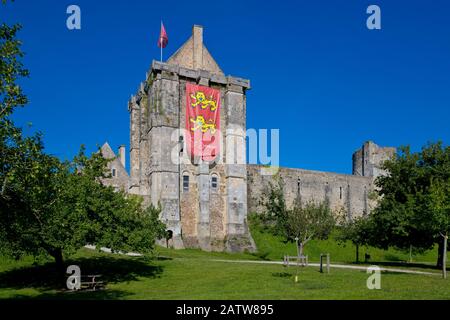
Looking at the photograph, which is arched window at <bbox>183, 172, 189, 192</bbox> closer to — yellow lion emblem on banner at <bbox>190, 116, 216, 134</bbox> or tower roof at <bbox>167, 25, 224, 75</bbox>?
yellow lion emblem on banner at <bbox>190, 116, 216, 134</bbox>

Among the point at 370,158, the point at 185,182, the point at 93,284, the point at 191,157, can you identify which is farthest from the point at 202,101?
the point at 370,158

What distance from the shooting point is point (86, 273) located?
98.2ft

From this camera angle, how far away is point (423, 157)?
39.6m

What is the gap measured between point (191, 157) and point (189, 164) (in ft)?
2.50

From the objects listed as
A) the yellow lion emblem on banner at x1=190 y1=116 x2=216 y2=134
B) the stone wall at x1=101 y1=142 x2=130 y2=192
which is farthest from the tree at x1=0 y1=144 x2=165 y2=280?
the stone wall at x1=101 y1=142 x2=130 y2=192

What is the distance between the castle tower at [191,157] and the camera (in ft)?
167

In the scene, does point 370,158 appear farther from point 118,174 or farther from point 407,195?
point 407,195

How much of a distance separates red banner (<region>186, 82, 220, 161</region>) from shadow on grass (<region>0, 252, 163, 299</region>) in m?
18.1

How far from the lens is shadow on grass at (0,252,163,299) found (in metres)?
23.9

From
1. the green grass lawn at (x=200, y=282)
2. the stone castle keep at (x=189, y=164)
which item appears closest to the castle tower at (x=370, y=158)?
the stone castle keep at (x=189, y=164)

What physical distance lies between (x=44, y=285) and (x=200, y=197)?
26.3 meters

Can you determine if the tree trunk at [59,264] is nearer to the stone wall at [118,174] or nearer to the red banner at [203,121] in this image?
the red banner at [203,121]
